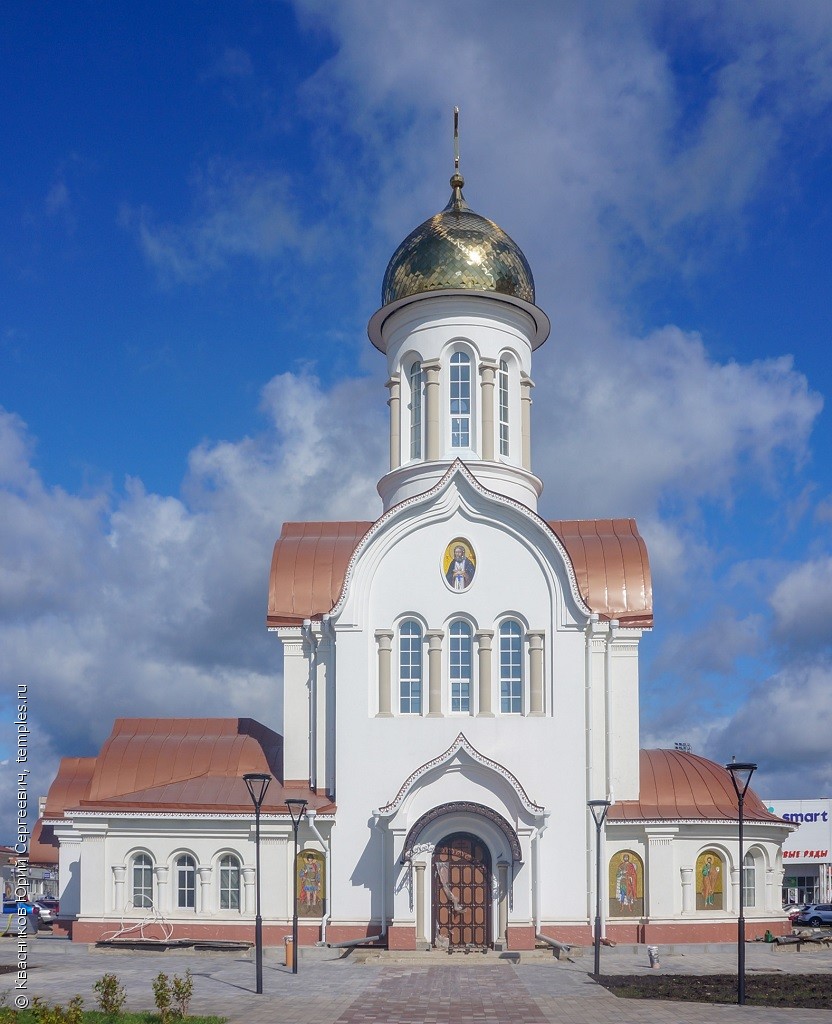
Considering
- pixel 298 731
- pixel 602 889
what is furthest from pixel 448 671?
pixel 602 889

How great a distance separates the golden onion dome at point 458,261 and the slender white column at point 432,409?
1.80 m

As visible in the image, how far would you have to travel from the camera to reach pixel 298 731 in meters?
25.3

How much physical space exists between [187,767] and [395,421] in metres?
8.82

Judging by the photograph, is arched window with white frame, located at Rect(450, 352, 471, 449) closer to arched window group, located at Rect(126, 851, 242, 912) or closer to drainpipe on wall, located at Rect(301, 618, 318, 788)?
drainpipe on wall, located at Rect(301, 618, 318, 788)

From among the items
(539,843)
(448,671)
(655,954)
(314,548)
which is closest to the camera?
(655,954)

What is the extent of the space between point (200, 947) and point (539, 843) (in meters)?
6.76

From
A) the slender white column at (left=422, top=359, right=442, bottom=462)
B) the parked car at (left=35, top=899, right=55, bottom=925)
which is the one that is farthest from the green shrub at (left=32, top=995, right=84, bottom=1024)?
the parked car at (left=35, top=899, right=55, bottom=925)

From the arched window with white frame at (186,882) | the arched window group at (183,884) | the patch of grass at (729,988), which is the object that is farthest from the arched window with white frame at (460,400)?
the patch of grass at (729,988)

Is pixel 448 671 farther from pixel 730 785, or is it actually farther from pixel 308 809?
pixel 730 785

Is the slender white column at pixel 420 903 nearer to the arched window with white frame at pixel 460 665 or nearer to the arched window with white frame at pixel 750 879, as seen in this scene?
the arched window with white frame at pixel 460 665

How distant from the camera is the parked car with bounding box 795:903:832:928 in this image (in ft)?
115

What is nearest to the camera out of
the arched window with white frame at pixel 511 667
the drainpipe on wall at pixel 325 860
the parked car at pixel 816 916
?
the drainpipe on wall at pixel 325 860

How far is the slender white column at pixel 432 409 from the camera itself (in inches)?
1058

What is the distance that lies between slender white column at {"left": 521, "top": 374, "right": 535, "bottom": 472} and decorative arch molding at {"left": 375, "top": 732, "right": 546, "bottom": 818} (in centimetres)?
754
